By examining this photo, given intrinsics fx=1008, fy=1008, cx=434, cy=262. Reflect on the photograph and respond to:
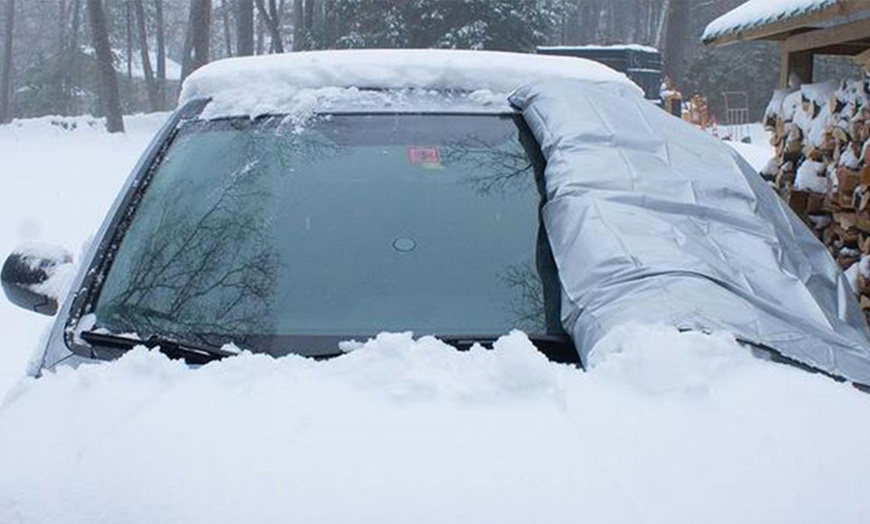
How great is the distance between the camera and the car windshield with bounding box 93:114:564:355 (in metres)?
2.23

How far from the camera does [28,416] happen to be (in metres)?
1.67

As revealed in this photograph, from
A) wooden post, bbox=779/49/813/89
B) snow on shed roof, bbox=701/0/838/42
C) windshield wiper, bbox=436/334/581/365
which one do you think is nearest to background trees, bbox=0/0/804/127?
snow on shed roof, bbox=701/0/838/42

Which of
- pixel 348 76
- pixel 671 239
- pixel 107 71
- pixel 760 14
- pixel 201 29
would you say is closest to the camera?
pixel 671 239

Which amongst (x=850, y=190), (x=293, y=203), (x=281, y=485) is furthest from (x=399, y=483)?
(x=850, y=190)

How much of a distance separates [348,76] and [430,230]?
77 cm

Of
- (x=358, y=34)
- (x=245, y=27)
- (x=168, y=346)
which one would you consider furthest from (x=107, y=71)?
(x=168, y=346)

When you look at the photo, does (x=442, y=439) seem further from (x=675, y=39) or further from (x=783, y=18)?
(x=675, y=39)

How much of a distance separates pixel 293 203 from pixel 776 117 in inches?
221

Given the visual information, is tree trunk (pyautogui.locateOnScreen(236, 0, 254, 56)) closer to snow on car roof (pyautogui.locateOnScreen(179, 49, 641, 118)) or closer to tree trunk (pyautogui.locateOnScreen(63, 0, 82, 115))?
tree trunk (pyautogui.locateOnScreen(63, 0, 82, 115))

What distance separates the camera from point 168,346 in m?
2.04

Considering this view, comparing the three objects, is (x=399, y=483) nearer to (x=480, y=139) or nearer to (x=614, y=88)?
(x=480, y=139)

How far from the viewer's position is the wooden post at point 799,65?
7.05 m

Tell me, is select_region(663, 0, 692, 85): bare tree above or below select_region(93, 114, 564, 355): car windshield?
below

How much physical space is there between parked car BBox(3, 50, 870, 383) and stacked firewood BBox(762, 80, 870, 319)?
3073 mm
